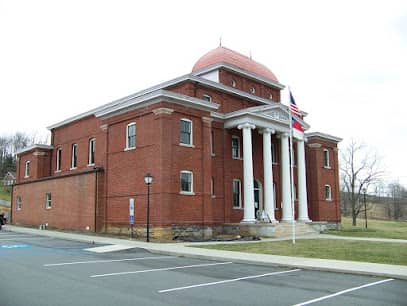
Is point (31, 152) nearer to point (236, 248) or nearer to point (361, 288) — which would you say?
point (236, 248)

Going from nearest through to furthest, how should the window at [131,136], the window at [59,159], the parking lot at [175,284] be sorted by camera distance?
the parking lot at [175,284], the window at [131,136], the window at [59,159]

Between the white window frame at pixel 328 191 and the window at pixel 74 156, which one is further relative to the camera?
the white window frame at pixel 328 191

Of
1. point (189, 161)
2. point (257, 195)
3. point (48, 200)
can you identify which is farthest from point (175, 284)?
point (48, 200)

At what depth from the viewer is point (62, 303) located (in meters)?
8.59

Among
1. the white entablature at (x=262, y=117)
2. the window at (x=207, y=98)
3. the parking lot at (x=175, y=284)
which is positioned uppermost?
the window at (x=207, y=98)

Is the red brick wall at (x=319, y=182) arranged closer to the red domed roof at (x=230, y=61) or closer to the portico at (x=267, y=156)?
the portico at (x=267, y=156)

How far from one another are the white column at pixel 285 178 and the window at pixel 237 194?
3.60 m

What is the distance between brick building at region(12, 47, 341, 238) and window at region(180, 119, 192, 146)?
0.08m

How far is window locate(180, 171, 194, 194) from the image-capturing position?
28258 millimetres

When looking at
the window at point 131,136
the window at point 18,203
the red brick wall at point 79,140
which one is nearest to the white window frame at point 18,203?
the window at point 18,203

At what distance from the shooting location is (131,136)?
98.7ft

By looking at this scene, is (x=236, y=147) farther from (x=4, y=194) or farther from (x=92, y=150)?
(x=4, y=194)

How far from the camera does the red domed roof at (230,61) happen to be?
127ft

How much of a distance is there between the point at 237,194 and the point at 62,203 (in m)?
14.4
